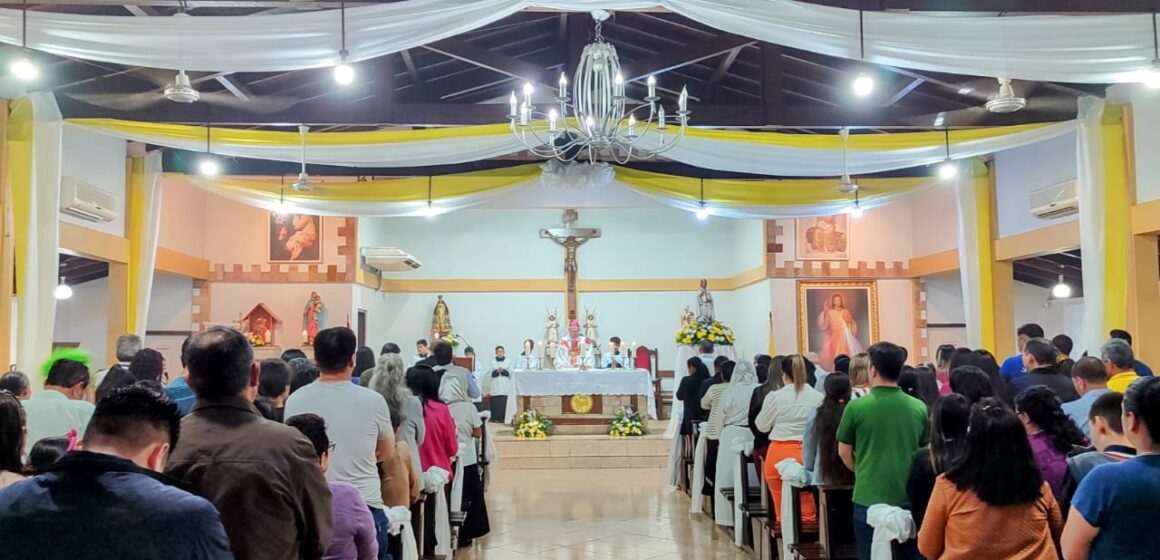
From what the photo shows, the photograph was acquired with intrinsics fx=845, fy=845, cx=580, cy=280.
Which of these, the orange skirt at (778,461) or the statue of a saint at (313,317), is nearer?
the orange skirt at (778,461)

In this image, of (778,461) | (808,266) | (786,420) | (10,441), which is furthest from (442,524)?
(808,266)

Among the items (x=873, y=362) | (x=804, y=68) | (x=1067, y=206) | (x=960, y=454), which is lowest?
(x=960, y=454)

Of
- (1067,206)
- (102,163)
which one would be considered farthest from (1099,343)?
(102,163)

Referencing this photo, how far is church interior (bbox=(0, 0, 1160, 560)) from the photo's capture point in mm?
4250

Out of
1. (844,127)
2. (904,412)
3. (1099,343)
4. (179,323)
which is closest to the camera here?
(904,412)

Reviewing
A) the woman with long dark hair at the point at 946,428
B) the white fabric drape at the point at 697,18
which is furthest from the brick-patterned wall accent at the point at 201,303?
the woman with long dark hair at the point at 946,428

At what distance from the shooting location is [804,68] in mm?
7547

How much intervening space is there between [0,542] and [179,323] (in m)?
11.2

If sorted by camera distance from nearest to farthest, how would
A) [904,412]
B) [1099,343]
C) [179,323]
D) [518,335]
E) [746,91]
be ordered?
[904,412]
[1099,343]
[746,91]
[179,323]
[518,335]

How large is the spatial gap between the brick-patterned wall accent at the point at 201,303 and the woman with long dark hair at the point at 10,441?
32.5 feet

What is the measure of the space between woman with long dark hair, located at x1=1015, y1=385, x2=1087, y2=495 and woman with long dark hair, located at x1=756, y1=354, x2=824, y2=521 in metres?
2.05

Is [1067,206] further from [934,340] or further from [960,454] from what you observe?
[960,454]

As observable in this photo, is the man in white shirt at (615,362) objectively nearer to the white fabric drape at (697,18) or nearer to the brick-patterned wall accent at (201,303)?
the brick-patterned wall accent at (201,303)

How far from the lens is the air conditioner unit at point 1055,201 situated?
7.41 m
